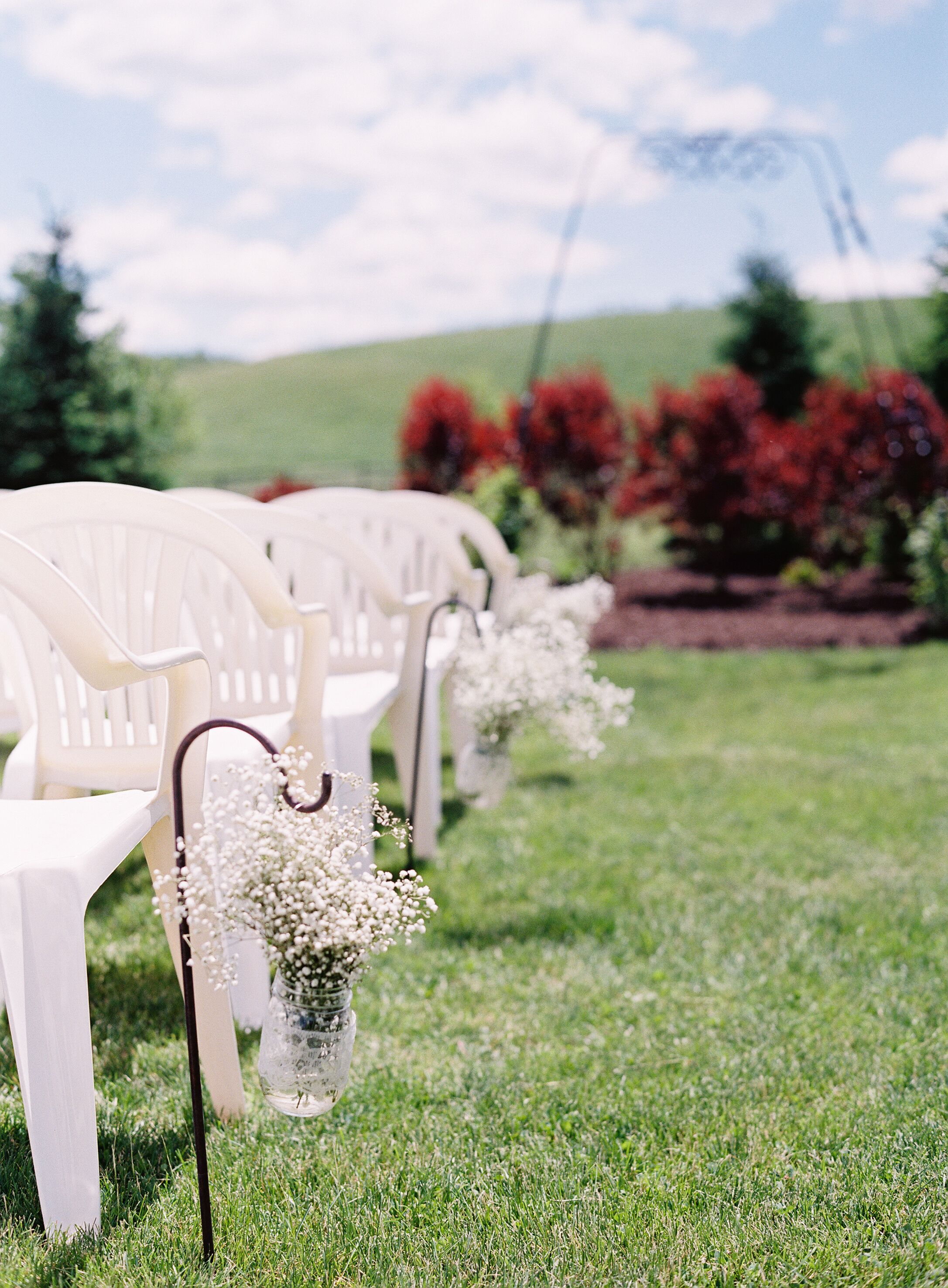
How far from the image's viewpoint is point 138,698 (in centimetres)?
247

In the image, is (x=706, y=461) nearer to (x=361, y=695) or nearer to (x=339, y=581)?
(x=339, y=581)

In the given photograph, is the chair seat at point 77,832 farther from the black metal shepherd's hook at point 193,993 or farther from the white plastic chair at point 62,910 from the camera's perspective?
the black metal shepherd's hook at point 193,993

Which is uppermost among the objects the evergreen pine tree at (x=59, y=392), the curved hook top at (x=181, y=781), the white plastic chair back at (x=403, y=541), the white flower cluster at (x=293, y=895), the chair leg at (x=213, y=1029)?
the evergreen pine tree at (x=59, y=392)

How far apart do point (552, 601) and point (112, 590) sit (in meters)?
3.43

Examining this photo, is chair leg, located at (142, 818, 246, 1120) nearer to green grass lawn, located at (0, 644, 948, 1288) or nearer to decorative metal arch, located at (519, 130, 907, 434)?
green grass lawn, located at (0, 644, 948, 1288)

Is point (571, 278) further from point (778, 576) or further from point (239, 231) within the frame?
point (239, 231)

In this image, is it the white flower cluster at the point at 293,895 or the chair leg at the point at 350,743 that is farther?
the chair leg at the point at 350,743

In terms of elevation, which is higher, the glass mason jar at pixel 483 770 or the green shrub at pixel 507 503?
the green shrub at pixel 507 503

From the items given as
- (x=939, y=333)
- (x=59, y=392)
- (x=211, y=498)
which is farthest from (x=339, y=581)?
(x=939, y=333)

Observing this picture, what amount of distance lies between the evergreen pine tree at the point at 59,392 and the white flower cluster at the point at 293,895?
48.8 ft

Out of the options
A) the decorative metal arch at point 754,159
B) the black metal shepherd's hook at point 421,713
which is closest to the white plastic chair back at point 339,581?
the black metal shepherd's hook at point 421,713

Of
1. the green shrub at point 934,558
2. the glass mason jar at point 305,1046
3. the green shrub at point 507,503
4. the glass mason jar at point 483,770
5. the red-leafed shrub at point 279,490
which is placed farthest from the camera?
the red-leafed shrub at point 279,490

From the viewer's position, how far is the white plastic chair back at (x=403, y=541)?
4.40 m

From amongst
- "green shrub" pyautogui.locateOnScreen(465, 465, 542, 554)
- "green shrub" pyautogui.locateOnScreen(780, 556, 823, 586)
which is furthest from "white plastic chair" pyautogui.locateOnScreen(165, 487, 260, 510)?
"green shrub" pyautogui.locateOnScreen(780, 556, 823, 586)
